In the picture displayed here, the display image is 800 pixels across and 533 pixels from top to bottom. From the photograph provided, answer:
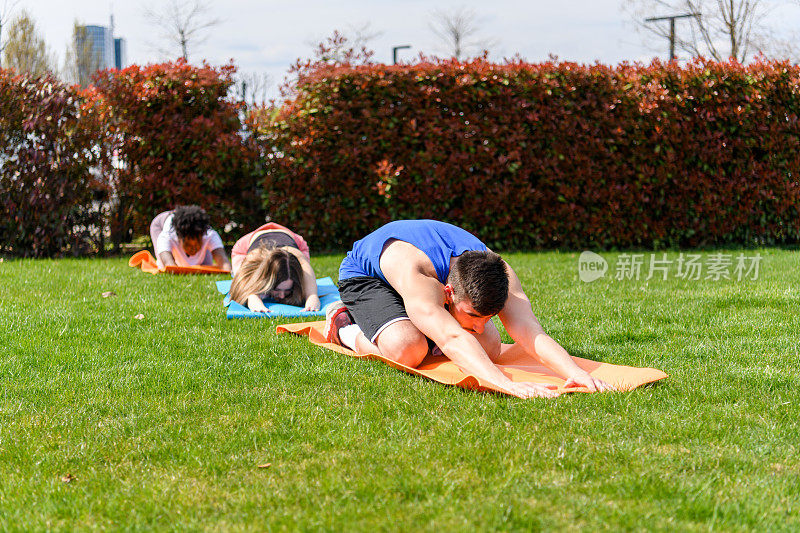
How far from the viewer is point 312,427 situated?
346cm

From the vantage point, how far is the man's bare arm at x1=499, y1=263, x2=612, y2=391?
4.03 meters

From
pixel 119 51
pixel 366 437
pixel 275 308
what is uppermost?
pixel 119 51

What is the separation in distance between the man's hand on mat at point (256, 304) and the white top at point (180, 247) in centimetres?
252

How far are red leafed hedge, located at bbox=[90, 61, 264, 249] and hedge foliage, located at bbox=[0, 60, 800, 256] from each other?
0.03 metres

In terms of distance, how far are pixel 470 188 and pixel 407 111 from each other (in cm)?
143

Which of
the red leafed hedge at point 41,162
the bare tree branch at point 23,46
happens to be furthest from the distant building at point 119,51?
the red leafed hedge at point 41,162

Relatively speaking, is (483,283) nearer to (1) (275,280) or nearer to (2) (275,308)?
(2) (275,308)

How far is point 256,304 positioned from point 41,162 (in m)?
5.46

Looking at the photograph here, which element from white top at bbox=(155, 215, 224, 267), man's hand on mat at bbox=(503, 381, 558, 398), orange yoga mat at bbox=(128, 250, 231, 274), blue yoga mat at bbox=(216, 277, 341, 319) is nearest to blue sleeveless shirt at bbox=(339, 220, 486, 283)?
man's hand on mat at bbox=(503, 381, 558, 398)

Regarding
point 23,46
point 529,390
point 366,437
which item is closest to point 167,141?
point 529,390

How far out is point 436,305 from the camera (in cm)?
412

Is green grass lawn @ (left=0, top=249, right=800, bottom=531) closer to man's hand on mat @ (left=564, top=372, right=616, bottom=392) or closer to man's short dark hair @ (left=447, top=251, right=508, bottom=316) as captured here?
man's hand on mat @ (left=564, top=372, right=616, bottom=392)

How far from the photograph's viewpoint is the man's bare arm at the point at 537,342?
4031 mm

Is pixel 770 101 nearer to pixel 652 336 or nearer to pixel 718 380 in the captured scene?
pixel 652 336
